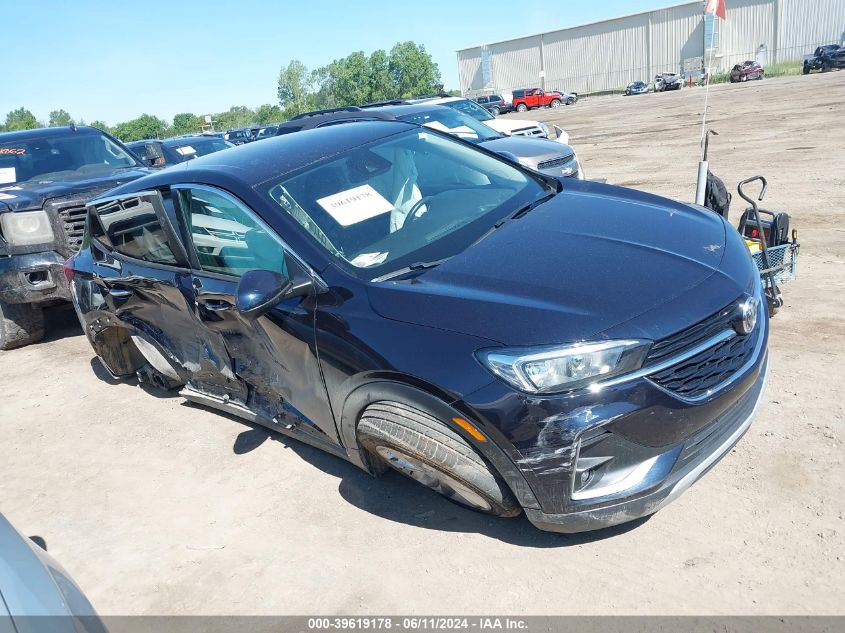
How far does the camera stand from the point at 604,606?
2.53m

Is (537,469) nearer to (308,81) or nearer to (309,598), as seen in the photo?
(309,598)

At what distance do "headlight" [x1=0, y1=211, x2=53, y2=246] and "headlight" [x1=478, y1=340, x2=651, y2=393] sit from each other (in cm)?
565

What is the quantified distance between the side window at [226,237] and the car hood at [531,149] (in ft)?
17.0

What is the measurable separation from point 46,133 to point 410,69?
89.7 metres

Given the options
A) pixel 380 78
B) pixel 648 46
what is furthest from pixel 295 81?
pixel 648 46

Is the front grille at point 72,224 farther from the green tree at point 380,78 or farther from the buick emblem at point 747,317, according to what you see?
the green tree at point 380,78

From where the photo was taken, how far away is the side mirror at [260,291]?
9.70 ft

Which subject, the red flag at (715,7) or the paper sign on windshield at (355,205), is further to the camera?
the red flag at (715,7)

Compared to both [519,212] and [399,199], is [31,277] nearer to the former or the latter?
[399,199]

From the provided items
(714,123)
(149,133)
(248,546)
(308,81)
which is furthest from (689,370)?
(308,81)

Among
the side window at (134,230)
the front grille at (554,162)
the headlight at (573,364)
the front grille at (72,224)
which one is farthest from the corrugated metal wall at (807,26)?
the headlight at (573,364)

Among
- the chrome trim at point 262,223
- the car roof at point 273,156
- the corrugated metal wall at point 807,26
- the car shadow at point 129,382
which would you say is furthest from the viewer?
the corrugated metal wall at point 807,26

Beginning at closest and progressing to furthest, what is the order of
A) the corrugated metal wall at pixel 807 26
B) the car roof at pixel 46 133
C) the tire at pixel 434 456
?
1. the tire at pixel 434 456
2. the car roof at pixel 46 133
3. the corrugated metal wall at pixel 807 26

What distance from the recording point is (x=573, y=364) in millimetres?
2432
